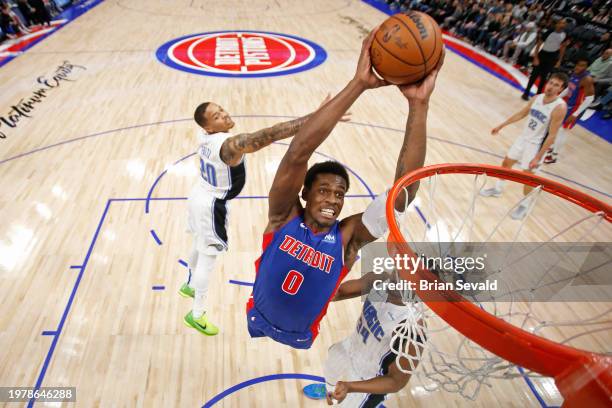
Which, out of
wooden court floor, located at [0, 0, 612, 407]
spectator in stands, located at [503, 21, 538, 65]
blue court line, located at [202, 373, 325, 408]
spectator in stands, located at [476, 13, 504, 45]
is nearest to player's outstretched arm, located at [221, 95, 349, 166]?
wooden court floor, located at [0, 0, 612, 407]

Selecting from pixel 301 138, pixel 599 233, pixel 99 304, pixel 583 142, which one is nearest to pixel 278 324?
pixel 301 138

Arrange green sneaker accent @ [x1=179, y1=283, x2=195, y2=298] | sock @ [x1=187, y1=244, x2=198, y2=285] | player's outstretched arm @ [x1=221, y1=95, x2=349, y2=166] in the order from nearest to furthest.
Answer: player's outstretched arm @ [x1=221, y1=95, x2=349, y2=166]
sock @ [x1=187, y1=244, x2=198, y2=285]
green sneaker accent @ [x1=179, y1=283, x2=195, y2=298]

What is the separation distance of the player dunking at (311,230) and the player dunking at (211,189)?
3.16 feet

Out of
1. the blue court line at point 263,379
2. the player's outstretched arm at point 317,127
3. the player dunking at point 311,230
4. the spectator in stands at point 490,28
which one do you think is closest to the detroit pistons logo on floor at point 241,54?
the spectator in stands at point 490,28

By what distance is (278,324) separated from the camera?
2105 millimetres

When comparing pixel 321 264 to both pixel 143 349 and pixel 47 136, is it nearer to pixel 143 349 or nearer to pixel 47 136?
pixel 143 349

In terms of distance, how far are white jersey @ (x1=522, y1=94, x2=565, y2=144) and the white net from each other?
749 mm

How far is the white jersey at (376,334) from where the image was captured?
1.81 metres

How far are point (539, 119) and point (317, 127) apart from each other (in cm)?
410

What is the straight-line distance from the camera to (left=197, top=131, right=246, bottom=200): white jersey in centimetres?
285

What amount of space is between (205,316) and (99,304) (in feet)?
3.32

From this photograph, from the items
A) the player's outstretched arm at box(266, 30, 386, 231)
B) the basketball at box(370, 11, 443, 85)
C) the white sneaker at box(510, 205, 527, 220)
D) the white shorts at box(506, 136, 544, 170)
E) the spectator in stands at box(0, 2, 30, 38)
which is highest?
the basketball at box(370, 11, 443, 85)

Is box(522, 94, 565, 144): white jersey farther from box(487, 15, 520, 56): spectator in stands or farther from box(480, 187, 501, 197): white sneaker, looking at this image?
box(487, 15, 520, 56): spectator in stands

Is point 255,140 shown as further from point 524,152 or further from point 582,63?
point 582,63
